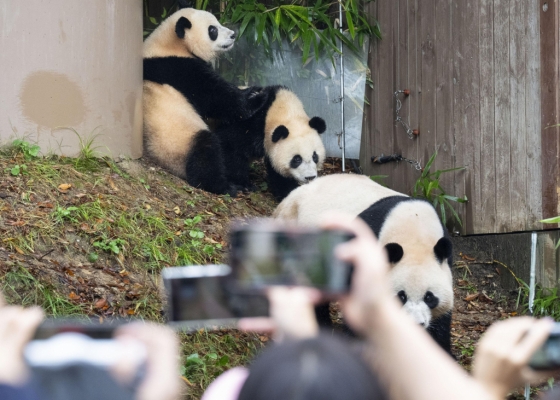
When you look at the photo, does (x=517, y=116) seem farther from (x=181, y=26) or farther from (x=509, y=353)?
(x=509, y=353)

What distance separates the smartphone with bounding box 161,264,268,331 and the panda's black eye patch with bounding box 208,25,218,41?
6158mm

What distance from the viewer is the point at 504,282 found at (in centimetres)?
570

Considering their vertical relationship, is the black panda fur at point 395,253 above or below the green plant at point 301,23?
below

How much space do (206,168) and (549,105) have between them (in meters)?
3.09

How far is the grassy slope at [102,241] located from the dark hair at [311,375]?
2699mm

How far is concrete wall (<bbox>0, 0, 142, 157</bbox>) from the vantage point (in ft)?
17.6

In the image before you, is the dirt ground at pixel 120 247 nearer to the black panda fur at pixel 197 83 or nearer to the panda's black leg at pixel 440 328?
the panda's black leg at pixel 440 328

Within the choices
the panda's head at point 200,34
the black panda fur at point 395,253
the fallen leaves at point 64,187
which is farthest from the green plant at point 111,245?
the panda's head at point 200,34

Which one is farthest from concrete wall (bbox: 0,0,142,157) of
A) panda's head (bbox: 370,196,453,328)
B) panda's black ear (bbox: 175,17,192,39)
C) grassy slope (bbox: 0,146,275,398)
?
panda's head (bbox: 370,196,453,328)

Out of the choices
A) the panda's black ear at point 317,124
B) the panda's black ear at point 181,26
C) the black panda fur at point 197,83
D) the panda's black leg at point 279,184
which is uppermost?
the panda's black ear at point 181,26

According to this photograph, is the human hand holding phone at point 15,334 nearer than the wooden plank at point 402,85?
Yes

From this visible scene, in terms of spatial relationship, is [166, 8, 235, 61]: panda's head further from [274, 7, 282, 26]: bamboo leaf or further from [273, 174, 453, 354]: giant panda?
[273, 174, 453, 354]: giant panda

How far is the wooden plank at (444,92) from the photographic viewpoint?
6234 mm

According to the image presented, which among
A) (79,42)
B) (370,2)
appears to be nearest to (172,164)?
(79,42)
